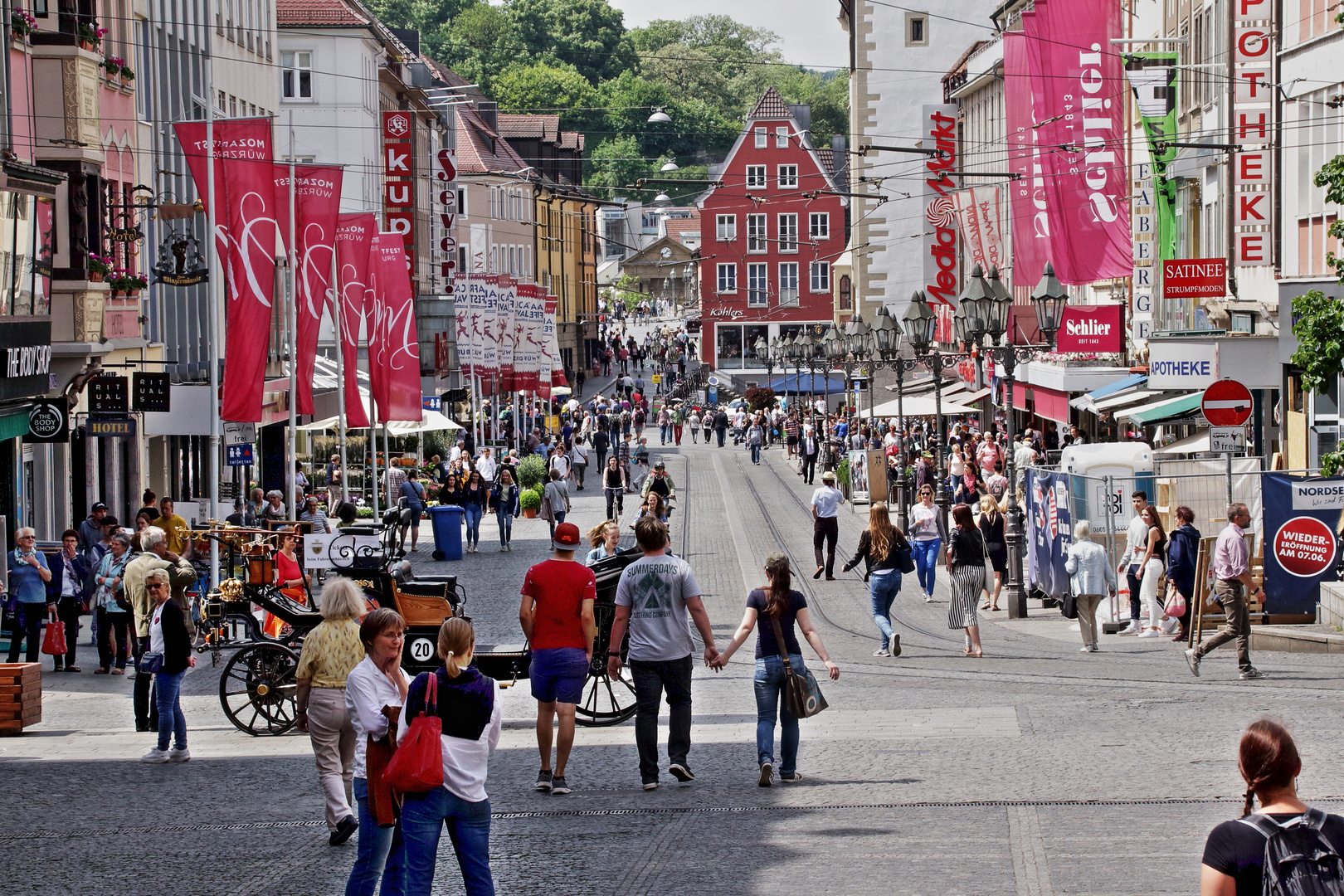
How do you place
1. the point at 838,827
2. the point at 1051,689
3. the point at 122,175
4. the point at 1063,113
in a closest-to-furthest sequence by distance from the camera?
1. the point at 838,827
2. the point at 1051,689
3. the point at 122,175
4. the point at 1063,113

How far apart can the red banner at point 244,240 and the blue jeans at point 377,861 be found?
15784 millimetres

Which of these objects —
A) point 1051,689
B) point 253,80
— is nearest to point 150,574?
point 1051,689

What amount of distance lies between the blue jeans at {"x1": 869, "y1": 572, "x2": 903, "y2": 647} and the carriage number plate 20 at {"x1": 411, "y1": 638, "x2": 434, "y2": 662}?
540cm

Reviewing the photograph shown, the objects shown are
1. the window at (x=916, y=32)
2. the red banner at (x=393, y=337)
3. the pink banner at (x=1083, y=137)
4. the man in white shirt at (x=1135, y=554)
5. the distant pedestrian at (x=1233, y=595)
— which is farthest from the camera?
the window at (x=916, y=32)

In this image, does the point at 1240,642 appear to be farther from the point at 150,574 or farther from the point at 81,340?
the point at 81,340

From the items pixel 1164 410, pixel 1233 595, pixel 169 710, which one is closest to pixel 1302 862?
pixel 169 710

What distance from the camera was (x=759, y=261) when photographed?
Answer: 106m

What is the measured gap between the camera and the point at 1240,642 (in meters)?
15.7

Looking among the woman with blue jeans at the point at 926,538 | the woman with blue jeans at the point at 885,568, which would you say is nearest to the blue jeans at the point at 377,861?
the woman with blue jeans at the point at 885,568

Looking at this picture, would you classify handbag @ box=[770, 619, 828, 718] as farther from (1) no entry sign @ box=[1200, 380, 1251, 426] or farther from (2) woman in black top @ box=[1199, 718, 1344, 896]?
(1) no entry sign @ box=[1200, 380, 1251, 426]

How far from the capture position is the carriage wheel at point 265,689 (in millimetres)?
13719

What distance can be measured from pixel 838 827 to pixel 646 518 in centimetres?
254

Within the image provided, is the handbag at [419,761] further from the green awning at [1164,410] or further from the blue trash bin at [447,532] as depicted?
the green awning at [1164,410]

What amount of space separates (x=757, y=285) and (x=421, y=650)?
92.7 metres
